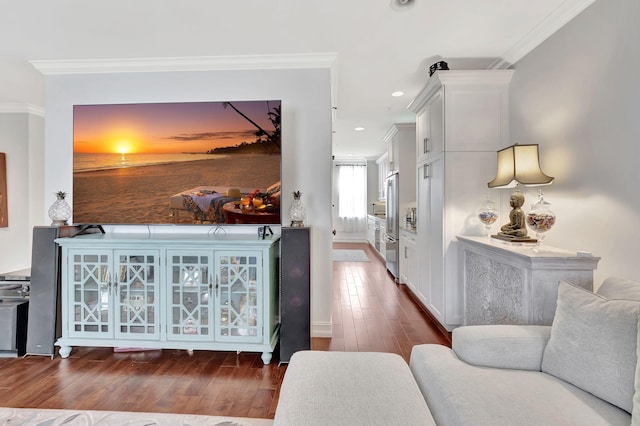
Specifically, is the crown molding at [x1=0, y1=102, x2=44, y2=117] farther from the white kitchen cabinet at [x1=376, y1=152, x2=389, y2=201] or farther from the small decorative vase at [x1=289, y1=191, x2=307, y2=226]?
the white kitchen cabinet at [x1=376, y1=152, x2=389, y2=201]

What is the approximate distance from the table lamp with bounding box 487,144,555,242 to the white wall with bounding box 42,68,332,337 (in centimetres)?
140

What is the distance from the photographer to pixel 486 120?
2771mm

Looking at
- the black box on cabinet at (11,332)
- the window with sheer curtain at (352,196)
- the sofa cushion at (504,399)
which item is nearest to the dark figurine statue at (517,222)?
the sofa cushion at (504,399)

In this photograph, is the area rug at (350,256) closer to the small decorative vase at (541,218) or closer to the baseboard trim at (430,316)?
the baseboard trim at (430,316)

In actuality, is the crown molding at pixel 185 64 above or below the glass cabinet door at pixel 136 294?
above

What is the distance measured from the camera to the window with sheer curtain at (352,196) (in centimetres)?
886

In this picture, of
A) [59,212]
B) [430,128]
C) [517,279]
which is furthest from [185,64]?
[517,279]

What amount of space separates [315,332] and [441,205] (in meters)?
1.65

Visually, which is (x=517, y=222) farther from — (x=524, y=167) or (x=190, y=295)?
(x=190, y=295)

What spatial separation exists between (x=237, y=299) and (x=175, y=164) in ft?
4.28

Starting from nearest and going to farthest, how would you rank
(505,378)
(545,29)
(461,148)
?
1. (505,378)
2. (545,29)
3. (461,148)

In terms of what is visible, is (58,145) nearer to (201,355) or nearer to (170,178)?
(170,178)

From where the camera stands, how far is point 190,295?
2336mm

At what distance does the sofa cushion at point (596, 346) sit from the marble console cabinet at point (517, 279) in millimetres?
404
